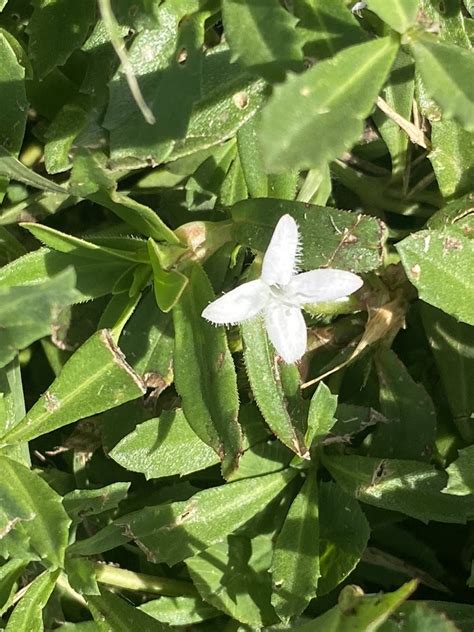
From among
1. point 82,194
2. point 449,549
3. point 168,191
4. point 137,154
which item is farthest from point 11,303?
point 449,549

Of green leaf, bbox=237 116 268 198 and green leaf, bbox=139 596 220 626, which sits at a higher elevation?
green leaf, bbox=237 116 268 198

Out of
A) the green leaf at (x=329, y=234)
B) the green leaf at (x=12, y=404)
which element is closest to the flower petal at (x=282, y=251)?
the green leaf at (x=329, y=234)

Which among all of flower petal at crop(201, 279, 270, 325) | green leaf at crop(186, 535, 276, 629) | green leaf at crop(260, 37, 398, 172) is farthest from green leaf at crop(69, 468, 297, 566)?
green leaf at crop(260, 37, 398, 172)

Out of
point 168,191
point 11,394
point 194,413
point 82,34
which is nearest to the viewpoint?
point 194,413

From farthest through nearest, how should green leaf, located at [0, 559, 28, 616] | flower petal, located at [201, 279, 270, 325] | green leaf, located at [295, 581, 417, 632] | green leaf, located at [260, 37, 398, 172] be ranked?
green leaf, located at [0, 559, 28, 616]
flower petal, located at [201, 279, 270, 325]
green leaf, located at [295, 581, 417, 632]
green leaf, located at [260, 37, 398, 172]

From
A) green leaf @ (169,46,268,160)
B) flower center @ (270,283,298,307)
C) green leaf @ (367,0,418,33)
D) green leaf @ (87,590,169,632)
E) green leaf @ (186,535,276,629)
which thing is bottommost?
green leaf @ (186,535,276,629)

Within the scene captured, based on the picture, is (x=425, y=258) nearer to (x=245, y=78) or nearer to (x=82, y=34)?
(x=245, y=78)

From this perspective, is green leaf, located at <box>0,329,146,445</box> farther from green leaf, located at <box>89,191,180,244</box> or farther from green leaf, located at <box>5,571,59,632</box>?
green leaf, located at <box>5,571,59,632</box>
